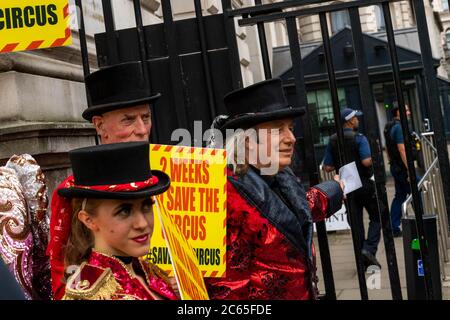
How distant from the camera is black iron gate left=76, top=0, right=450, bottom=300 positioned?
10.2 ft

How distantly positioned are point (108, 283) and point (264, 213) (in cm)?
89

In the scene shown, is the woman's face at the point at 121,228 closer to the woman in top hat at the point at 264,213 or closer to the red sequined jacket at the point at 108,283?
the red sequined jacket at the point at 108,283

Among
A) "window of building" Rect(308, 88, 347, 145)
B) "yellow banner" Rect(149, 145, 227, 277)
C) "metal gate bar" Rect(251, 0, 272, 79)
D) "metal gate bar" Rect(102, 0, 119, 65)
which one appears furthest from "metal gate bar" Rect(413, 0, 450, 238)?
"window of building" Rect(308, 88, 347, 145)

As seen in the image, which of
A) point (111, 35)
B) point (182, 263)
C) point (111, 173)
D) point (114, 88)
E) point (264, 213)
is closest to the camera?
point (111, 173)

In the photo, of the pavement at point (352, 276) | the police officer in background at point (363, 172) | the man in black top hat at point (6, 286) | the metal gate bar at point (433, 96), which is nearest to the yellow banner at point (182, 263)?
the man in black top hat at point (6, 286)

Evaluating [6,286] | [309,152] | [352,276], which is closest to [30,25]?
[309,152]

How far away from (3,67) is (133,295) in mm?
3069

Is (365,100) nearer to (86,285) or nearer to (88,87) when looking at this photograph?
(88,87)

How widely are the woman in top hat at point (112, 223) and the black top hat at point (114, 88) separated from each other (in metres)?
0.81

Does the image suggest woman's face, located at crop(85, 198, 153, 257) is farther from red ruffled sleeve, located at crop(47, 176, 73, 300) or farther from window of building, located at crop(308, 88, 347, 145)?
window of building, located at crop(308, 88, 347, 145)

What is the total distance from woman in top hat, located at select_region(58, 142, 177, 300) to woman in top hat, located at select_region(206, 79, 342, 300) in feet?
1.98

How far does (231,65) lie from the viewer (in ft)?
10.4

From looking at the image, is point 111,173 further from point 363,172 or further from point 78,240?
point 363,172
